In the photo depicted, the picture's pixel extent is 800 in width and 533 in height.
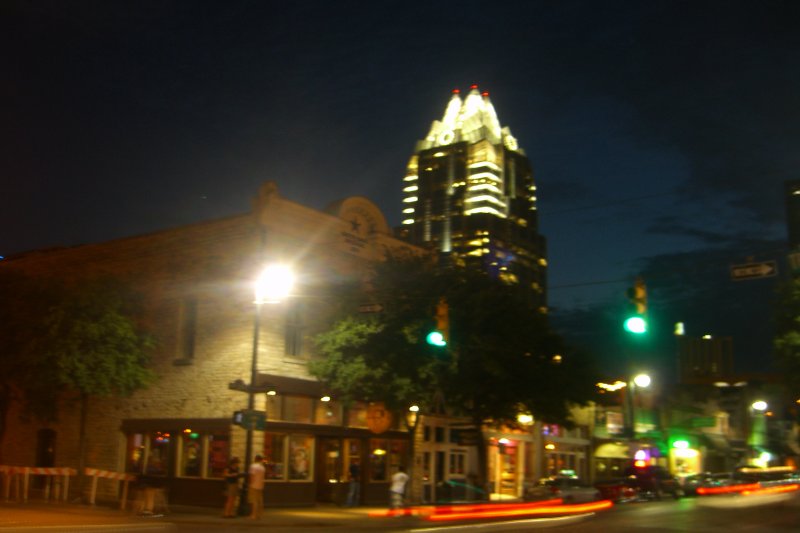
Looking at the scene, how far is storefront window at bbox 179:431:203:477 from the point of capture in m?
32.4

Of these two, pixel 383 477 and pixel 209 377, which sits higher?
pixel 209 377

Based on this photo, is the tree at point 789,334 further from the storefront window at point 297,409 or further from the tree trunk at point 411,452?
the storefront window at point 297,409

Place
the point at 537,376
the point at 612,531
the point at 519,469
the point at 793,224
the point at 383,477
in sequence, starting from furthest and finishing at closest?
the point at 519,469
the point at 383,477
the point at 537,376
the point at 612,531
the point at 793,224

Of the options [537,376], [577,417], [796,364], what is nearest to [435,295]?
[537,376]

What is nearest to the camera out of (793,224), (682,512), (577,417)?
(793,224)

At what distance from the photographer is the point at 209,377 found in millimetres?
32844

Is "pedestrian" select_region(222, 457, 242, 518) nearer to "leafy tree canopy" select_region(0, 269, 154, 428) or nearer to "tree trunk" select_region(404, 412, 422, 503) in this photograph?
"leafy tree canopy" select_region(0, 269, 154, 428)

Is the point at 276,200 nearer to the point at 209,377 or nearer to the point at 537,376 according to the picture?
the point at 209,377

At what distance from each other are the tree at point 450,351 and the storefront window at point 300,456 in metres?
2.35

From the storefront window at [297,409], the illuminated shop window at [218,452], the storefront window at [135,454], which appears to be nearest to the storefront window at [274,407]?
the storefront window at [297,409]

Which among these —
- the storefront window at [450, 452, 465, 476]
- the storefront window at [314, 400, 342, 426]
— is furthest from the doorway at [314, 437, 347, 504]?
the storefront window at [450, 452, 465, 476]

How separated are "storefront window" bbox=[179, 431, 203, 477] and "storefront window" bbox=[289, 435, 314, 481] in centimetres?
325

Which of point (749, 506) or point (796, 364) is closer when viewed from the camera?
point (749, 506)

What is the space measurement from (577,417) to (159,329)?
3058 cm
